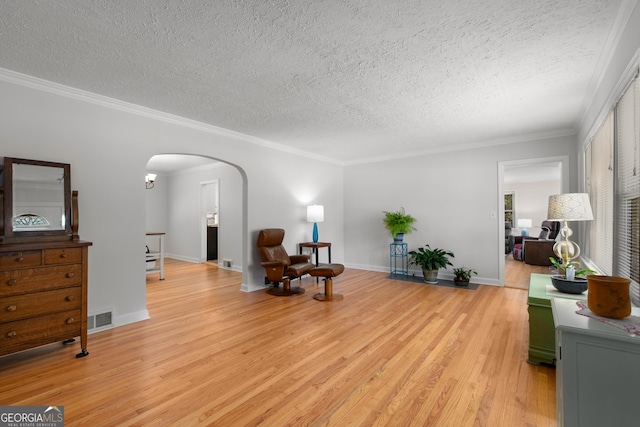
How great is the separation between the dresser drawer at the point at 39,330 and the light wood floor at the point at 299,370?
A: 217mm

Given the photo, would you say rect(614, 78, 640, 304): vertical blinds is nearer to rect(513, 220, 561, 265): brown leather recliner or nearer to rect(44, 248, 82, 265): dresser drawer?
rect(44, 248, 82, 265): dresser drawer

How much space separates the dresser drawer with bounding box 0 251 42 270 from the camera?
7.38ft

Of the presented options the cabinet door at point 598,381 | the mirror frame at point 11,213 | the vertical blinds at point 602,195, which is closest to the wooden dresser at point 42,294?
the mirror frame at point 11,213

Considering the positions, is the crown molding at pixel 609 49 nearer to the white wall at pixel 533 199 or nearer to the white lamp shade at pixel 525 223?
the white lamp shade at pixel 525 223

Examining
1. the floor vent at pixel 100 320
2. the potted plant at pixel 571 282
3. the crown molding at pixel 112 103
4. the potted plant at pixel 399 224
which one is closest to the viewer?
the potted plant at pixel 571 282

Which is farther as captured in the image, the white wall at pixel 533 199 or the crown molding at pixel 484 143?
the white wall at pixel 533 199

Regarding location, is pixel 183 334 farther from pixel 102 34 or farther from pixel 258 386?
pixel 102 34

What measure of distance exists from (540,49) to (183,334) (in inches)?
162

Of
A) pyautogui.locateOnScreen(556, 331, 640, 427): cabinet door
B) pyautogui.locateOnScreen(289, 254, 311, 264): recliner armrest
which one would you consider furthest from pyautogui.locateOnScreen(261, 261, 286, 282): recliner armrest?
pyautogui.locateOnScreen(556, 331, 640, 427): cabinet door

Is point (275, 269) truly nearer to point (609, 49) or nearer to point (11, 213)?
point (11, 213)

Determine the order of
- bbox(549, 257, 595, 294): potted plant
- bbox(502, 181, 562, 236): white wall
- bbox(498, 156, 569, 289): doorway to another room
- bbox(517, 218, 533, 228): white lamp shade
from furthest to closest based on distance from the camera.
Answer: bbox(502, 181, 562, 236): white wall, bbox(517, 218, 533, 228): white lamp shade, bbox(498, 156, 569, 289): doorway to another room, bbox(549, 257, 595, 294): potted plant

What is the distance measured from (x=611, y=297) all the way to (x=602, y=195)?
6.23ft

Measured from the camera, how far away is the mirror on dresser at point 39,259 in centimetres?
229

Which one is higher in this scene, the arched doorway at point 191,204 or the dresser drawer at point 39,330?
the arched doorway at point 191,204
